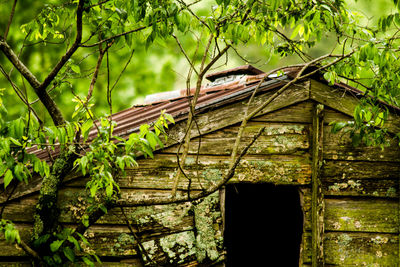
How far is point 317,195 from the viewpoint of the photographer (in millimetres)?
3566

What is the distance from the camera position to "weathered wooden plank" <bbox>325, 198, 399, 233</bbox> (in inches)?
143

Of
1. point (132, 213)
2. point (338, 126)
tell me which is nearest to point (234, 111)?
point (338, 126)

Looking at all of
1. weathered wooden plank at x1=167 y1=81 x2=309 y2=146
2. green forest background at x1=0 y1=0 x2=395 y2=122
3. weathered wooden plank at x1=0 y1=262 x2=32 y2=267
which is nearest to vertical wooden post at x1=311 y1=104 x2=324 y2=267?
weathered wooden plank at x1=167 y1=81 x2=309 y2=146

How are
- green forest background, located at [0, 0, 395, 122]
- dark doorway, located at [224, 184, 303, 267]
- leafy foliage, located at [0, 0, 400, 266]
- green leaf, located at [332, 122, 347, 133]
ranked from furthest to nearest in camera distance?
green forest background, located at [0, 0, 395, 122], dark doorway, located at [224, 184, 303, 267], green leaf, located at [332, 122, 347, 133], leafy foliage, located at [0, 0, 400, 266]

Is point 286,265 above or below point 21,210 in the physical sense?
below

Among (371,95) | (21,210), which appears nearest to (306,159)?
(371,95)

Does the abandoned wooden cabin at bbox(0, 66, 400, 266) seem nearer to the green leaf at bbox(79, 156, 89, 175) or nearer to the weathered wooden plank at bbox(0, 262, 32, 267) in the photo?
the weathered wooden plank at bbox(0, 262, 32, 267)

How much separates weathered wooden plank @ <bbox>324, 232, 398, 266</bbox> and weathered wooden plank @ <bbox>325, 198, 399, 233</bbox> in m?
0.06

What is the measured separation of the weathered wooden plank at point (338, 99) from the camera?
375cm

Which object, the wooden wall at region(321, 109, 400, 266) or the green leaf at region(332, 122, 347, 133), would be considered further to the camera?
the wooden wall at region(321, 109, 400, 266)

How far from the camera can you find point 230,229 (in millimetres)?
7059

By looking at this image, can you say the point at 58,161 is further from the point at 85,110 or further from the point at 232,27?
the point at 232,27

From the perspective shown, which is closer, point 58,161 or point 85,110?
point 85,110

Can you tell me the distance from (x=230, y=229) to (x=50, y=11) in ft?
16.1
